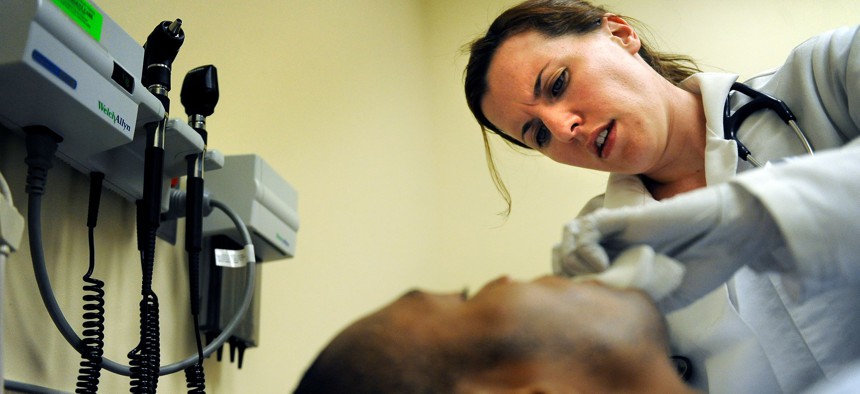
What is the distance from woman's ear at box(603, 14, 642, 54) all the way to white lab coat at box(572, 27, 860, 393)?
0.71 ft

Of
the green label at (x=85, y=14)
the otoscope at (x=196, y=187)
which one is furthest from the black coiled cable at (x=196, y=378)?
the green label at (x=85, y=14)

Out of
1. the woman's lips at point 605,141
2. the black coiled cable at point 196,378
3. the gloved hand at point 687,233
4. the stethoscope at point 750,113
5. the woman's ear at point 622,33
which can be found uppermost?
the woman's ear at point 622,33

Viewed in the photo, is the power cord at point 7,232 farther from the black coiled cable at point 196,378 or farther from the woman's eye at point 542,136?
the woman's eye at point 542,136

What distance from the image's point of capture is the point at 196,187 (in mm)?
1116

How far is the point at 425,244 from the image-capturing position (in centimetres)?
222

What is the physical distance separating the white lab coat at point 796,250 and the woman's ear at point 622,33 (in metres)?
0.22

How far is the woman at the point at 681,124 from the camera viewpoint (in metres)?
0.64

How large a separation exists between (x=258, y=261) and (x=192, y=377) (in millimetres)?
293

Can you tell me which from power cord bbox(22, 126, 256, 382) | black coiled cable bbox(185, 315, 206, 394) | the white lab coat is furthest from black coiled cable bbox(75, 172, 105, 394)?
the white lab coat

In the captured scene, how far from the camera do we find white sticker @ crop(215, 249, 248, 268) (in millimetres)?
1211

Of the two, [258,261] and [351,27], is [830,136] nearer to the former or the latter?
[258,261]

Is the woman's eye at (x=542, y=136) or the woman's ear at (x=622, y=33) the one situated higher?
the woman's ear at (x=622, y=33)

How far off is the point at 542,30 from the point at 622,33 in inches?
6.0

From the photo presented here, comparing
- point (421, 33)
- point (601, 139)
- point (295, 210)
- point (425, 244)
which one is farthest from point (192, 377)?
point (421, 33)
